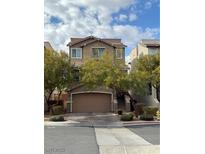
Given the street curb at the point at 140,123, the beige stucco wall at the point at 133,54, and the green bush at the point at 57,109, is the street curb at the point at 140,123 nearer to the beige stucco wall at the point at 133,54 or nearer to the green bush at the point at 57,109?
the green bush at the point at 57,109

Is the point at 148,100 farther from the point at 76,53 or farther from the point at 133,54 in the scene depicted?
the point at 76,53

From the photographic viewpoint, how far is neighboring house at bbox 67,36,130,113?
19641 millimetres

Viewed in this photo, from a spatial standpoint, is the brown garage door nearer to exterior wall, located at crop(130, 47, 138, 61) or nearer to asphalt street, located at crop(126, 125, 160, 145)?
exterior wall, located at crop(130, 47, 138, 61)

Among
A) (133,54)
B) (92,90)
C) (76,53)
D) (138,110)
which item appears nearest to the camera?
(138,110)

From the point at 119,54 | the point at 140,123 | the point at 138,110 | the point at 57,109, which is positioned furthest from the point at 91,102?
the point at 140,123

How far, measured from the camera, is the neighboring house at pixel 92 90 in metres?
19.6

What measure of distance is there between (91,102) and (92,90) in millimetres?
1123

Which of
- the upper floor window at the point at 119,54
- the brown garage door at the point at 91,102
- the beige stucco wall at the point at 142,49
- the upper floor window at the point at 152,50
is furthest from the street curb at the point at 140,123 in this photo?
the beige stucco wall at the point at 142,49

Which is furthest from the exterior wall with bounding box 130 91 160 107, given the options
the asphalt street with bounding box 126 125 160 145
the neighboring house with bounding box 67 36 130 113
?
the asphalt street with bounding box 126 125 160 145

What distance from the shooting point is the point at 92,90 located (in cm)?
1922

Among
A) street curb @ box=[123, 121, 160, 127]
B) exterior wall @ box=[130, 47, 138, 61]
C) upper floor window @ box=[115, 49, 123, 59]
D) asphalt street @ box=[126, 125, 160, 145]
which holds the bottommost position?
street curb @ box=[123, 121, 160, 127]

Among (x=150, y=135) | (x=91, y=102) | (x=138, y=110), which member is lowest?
(x=150, y=135)

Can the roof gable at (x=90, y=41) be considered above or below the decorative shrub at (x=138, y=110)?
above
